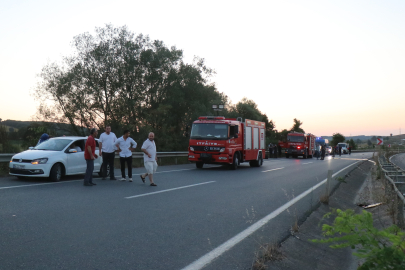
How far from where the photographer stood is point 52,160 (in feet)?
39.2

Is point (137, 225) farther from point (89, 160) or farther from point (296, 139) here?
point (296, 139)

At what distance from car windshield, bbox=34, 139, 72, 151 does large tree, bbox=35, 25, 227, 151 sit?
20.9 meters

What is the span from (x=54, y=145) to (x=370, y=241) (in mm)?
11597

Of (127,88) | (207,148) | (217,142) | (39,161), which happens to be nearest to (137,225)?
(39,161)

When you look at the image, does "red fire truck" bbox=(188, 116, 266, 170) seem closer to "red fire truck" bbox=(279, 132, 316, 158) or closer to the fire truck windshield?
the fire truck windshield

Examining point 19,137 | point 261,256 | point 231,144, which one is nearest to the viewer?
point 261,256

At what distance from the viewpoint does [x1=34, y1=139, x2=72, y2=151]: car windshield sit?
498 inches

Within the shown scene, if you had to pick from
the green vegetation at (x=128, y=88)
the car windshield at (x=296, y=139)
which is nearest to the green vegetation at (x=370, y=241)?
the green vegetation at (x=128, y=88)

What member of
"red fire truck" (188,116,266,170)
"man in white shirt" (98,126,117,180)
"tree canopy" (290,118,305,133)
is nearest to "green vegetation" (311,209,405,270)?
"man in white shirt" (98,126,117,180)

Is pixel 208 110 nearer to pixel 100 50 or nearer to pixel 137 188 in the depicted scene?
pixel 100 50

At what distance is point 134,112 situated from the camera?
127 ft

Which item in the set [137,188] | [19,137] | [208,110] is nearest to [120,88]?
[208,110]

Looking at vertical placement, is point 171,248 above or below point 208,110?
below

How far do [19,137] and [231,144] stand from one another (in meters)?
10.0
